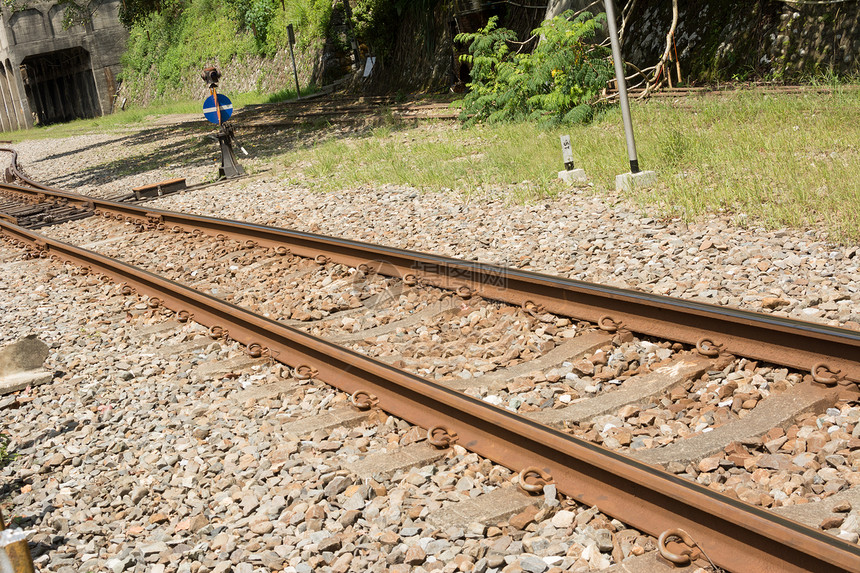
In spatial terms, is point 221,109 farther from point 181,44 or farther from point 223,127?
point 181,44

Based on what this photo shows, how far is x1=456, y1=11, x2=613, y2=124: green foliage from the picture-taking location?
12.8m

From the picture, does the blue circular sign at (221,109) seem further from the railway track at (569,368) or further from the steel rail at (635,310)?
the railway track at (569,368)

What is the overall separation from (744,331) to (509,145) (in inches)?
320

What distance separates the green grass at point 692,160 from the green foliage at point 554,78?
444mm

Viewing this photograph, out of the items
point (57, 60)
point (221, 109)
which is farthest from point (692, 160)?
point (57, 60)

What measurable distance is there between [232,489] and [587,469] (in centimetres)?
171

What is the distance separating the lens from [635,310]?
16.5 ft

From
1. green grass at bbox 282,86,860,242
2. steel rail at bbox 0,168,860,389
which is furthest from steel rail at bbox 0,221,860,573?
green grass at bbox 282,86,860,242

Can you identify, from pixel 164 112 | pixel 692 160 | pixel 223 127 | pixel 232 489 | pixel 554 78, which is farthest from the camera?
pixel 164 112

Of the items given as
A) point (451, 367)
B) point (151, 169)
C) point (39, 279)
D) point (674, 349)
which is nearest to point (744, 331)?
point (674, 349)

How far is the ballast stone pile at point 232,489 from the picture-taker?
3.25 m

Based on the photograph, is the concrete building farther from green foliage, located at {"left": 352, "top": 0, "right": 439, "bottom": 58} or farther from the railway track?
the railway track

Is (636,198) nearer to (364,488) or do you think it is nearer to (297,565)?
(364,488)

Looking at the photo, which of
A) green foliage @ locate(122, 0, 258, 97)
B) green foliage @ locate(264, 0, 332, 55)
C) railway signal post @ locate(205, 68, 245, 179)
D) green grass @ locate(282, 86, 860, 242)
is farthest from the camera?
green foliage @ locate(122, 0, 258, 97)
